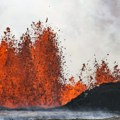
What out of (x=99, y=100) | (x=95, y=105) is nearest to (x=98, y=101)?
(x=99, y=100)

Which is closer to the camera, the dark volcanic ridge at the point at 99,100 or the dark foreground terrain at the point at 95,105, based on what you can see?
the dark foreground terrain at the point at 95,105

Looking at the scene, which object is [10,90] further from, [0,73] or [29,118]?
[29,118]

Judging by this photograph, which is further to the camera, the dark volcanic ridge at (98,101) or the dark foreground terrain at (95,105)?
the dark volcanic ridge at (98,101)

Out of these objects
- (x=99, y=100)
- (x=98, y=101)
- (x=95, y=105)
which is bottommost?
(x=95, y=105)

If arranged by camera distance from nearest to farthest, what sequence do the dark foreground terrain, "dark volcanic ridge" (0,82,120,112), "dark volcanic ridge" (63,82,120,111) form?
the dark foreground terrain
"dark volcanic ridge" (0,82,120,112)
"dark volcanic ridge" (63,82,120,111)

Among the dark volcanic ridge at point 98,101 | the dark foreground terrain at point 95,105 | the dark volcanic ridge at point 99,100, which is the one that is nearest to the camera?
the dark foreground terrain at point 95,105

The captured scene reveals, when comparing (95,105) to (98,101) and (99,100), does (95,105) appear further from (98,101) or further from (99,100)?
(99,100)

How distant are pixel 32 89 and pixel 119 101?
37.4 metres

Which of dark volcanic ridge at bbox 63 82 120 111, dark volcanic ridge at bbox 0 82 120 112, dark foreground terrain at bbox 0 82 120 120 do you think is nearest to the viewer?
dark foreground terrain at bbox 0 82 120 120

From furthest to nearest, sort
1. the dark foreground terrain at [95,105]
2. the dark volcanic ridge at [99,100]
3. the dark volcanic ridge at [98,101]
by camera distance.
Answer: the dark volcanic ridge at [99,100]
the dark volcanic ridge at [98,101]
the dark foreground terrain at [95,105]

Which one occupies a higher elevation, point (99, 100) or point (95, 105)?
point (99, 100)

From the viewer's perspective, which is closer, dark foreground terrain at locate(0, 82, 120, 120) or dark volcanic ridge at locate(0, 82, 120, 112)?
dark foreground terrain at locate(0, 82, 120, 120)

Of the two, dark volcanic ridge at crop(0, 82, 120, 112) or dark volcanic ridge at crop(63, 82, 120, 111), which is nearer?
dark volcanic ridge at crop(0, 82, 120, 112)

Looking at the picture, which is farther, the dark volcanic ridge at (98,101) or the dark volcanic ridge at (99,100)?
the dark volcanic ridge at (99,100)
